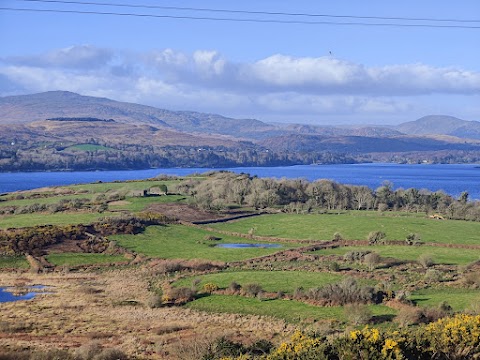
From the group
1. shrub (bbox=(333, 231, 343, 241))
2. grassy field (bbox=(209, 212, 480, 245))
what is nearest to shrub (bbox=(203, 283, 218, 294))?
shrub (bbox=(333, 231, 343, 241))

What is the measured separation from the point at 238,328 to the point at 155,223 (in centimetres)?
4049

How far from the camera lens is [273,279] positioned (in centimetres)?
4753

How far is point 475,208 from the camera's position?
287 feet

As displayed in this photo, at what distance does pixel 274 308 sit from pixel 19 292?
62.4 feet

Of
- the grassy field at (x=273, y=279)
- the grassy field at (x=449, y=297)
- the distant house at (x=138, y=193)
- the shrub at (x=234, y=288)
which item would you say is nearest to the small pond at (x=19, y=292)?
the grassy field at (x=273, y=279)

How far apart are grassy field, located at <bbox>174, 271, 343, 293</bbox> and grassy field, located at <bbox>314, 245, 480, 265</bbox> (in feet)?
36.8

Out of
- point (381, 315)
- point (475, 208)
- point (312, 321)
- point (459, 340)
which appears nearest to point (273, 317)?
point (312, 321)

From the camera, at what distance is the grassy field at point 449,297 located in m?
38.8

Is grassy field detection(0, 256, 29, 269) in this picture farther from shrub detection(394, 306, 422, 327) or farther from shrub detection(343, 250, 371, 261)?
shrub detection(394, 306, 422, 327)

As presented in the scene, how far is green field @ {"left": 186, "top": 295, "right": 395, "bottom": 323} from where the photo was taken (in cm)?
3769

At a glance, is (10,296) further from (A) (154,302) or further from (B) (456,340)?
(B) (456,340)

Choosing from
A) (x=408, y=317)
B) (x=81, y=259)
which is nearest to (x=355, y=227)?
(x=81, y=259)

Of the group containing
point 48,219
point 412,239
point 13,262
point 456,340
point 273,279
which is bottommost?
point 13,262

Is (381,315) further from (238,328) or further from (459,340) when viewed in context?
(459,340)
